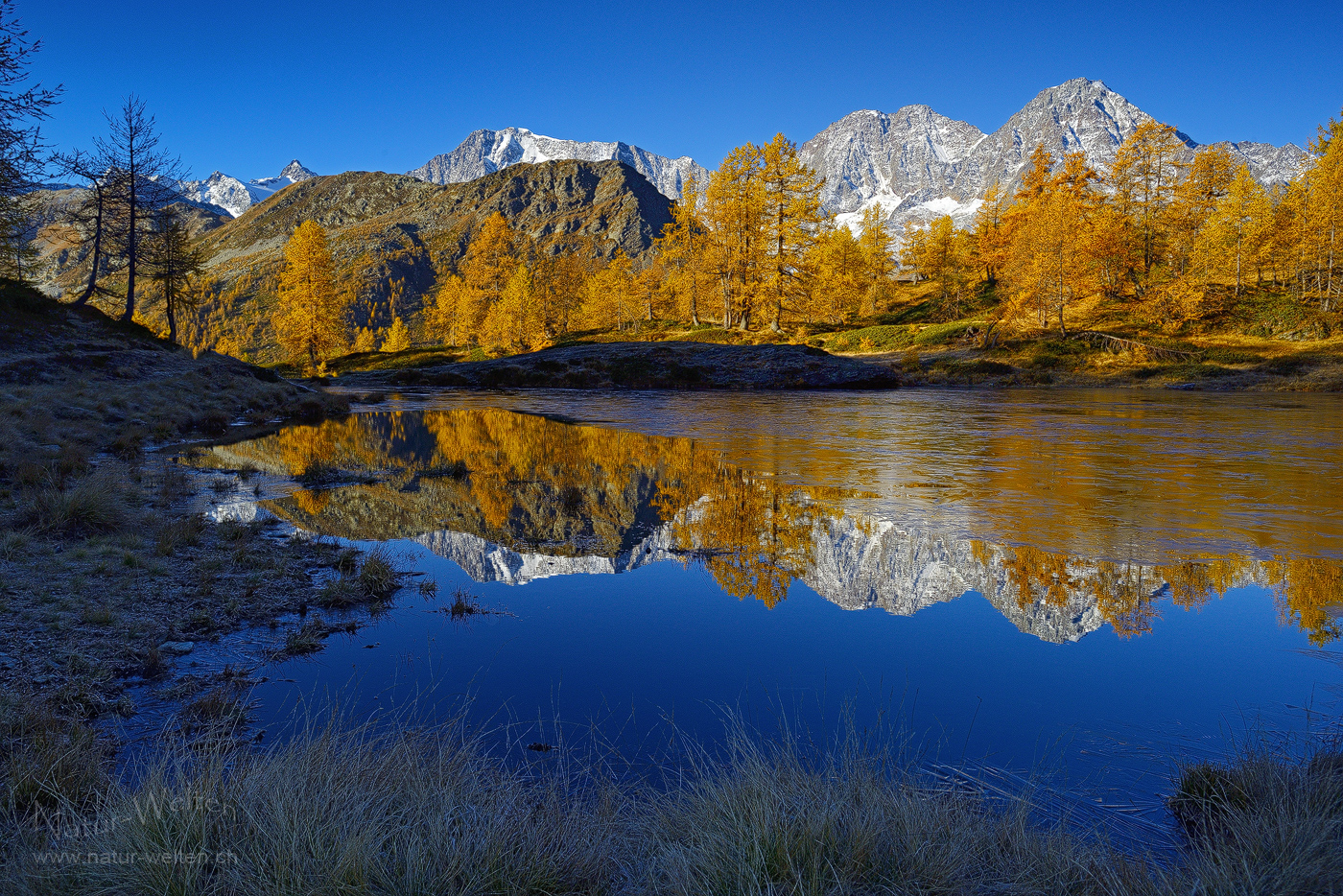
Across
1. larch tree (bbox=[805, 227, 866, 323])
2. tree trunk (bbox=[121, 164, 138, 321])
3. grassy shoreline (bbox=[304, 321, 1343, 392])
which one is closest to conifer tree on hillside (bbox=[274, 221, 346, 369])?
grassy shoreline (bbox=[304, 321, 1343, 392])

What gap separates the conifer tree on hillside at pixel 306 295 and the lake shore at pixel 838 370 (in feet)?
41.4

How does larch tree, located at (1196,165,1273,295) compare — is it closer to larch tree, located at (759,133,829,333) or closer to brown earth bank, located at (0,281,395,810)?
larch tree, located at (759,133,829,333)

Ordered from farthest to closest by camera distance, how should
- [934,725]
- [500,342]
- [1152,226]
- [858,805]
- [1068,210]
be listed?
[500,342] < [1152,226] < [1068,210] < [934,725] < [858,805]

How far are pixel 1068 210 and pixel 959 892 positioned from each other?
52.2m

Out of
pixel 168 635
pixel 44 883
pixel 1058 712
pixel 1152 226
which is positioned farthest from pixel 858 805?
pixel 1152 226

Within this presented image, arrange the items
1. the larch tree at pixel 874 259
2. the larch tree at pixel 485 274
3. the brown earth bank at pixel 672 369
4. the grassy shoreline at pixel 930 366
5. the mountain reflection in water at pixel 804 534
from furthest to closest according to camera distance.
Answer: the larch tree at pixel 874 259
the larch tree at pixel 485 274
the brown earth bank at pixel 672 369
the grassy shoreline at pixel 930 366
the mountain reflection in water at pixel 804 534

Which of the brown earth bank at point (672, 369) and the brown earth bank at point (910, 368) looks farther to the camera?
the brown earth bank at point (672, 369)

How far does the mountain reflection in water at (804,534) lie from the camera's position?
5.64 metres

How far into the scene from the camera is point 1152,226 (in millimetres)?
48625

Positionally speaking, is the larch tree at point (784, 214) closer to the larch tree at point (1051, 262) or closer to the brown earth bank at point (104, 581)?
the larch tree at point (1051, 262)

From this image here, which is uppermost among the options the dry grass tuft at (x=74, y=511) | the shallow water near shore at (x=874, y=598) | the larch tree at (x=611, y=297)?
the larch tree at (x=611, y=297)

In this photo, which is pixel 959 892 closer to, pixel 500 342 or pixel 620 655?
pixel 620 655

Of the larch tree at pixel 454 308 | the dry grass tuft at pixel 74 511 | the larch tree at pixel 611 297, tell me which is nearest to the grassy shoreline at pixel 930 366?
the dry grass tuft at pixel 74 511

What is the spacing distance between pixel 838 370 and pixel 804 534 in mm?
28661
